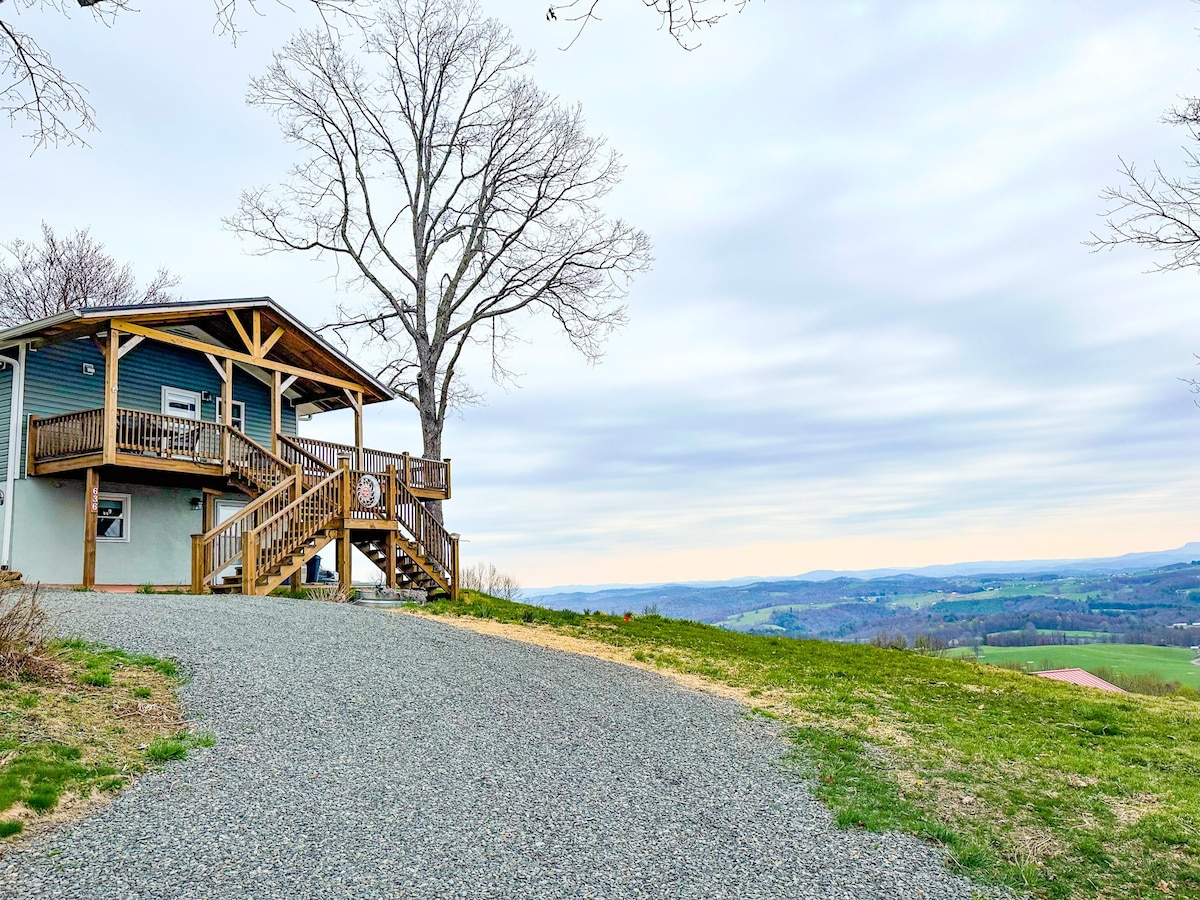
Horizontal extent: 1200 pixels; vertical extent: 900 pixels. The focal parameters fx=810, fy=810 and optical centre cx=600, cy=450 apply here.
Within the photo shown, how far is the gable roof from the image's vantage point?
15422 mm

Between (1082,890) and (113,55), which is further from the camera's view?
(113,55)

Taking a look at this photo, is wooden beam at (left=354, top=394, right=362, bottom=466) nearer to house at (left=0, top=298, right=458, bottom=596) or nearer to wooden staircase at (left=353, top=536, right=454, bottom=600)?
house at (left=0, top=298, right=458, bottom=596)

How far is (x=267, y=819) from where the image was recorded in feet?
16.6

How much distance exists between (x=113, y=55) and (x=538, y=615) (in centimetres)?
1207

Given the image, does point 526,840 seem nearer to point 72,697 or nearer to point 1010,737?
point 72,697

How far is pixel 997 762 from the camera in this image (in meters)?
7.54

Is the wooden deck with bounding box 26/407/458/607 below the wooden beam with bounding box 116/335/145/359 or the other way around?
below

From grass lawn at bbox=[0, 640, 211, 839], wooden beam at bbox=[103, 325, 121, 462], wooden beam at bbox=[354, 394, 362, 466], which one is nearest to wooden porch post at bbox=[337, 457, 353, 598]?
wooden beam at bbox=[354, 394, 362, 466]

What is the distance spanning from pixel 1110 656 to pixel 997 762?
183 feet

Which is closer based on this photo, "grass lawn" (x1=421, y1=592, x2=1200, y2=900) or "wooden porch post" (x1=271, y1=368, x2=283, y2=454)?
"grass lawn" (x1=421, y1=592, x2=1200, y2=900)

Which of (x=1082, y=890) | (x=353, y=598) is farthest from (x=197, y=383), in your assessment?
(x=1082, y=890)

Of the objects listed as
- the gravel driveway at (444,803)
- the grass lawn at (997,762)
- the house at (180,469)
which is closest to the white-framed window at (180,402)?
the house at (180,469)

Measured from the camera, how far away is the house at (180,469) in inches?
601

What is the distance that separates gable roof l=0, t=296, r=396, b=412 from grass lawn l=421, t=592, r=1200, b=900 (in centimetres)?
980
